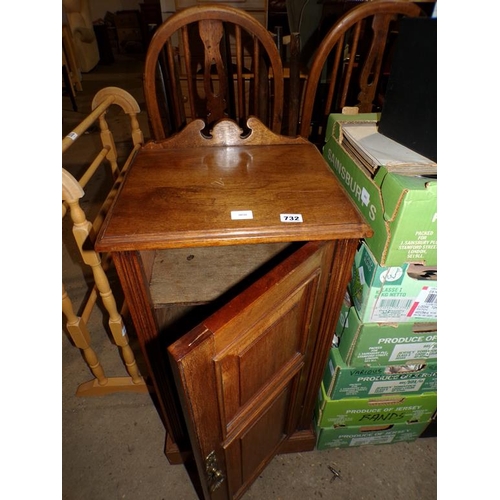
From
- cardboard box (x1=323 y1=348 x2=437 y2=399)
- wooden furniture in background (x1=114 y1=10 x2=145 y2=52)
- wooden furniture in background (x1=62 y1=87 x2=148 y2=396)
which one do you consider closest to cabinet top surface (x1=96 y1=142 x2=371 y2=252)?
wooden furniture in background (x1=62 y1=87 x2=148 y2=396)

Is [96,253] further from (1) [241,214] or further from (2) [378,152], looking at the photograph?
(2) [378,152]

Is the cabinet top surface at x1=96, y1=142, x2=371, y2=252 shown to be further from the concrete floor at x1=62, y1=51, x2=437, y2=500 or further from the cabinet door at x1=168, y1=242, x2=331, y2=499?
the concrete floor at x1=62, y1=51, x2=437, y2=500

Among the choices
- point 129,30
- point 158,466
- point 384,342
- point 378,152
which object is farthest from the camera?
point 129,30

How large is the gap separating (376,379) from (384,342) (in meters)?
0.17

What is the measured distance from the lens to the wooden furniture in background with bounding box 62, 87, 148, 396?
0.81 metres

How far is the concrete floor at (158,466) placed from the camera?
3.35 feet

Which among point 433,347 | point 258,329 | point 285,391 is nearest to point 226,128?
point 258,329

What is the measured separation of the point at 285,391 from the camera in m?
0.82

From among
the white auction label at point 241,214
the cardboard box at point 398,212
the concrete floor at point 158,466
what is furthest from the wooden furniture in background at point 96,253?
the cardboard box at point 398,212

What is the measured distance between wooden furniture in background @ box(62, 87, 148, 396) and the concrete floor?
0.06m

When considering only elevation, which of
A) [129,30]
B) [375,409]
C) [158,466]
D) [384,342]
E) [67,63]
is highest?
[129,30]

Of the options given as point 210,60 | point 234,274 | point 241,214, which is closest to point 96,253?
point 234,274

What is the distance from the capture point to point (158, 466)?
1075 mm

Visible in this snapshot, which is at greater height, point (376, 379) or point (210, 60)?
point (210, 60)
